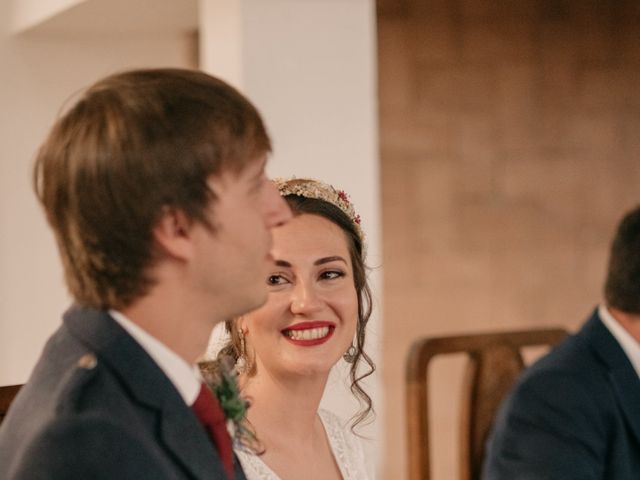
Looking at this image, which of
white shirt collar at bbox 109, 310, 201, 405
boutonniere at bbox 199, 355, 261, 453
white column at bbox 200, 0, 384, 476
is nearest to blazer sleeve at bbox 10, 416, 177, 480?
white shirt collar at bbox 109, 310, 201, 405

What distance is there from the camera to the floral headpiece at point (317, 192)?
2.55 metres

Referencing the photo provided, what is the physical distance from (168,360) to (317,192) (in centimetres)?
115

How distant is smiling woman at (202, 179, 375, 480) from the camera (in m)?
2.47

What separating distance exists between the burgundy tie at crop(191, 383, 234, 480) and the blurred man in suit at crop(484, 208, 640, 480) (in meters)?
1.28

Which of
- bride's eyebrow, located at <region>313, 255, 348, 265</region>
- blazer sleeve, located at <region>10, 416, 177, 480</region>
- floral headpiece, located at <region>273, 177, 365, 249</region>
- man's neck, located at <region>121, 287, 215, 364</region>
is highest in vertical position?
floral headpiece, located at <region>273, 177, 365, 249</region>

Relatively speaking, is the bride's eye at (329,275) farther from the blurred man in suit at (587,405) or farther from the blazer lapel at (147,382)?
the blazer lapel at (147,382)

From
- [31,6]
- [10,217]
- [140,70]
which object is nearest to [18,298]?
[10,217]

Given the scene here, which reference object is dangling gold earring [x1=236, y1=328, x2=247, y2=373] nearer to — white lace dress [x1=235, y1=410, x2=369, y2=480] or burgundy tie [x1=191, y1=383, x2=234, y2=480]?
white lace dress [x1=235, y1=410, x2=369, y2=480]

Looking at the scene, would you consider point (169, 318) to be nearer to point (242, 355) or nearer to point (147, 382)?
point (147, 382)

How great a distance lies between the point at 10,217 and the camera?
480 centimetres

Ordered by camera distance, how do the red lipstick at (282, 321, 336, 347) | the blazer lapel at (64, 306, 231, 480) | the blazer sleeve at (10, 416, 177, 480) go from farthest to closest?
the red lipstick at (282, 321, 336, 347) → the blazer lapel at (64, 306, 231, 480) → the blazer sleeve at (10, 416, 177, 480)

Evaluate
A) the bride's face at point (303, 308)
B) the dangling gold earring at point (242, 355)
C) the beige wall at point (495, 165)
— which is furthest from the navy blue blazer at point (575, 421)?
the beige wall at point (495, 165)

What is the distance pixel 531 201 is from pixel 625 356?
3.83m

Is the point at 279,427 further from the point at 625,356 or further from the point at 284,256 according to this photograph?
the point at 625,356
